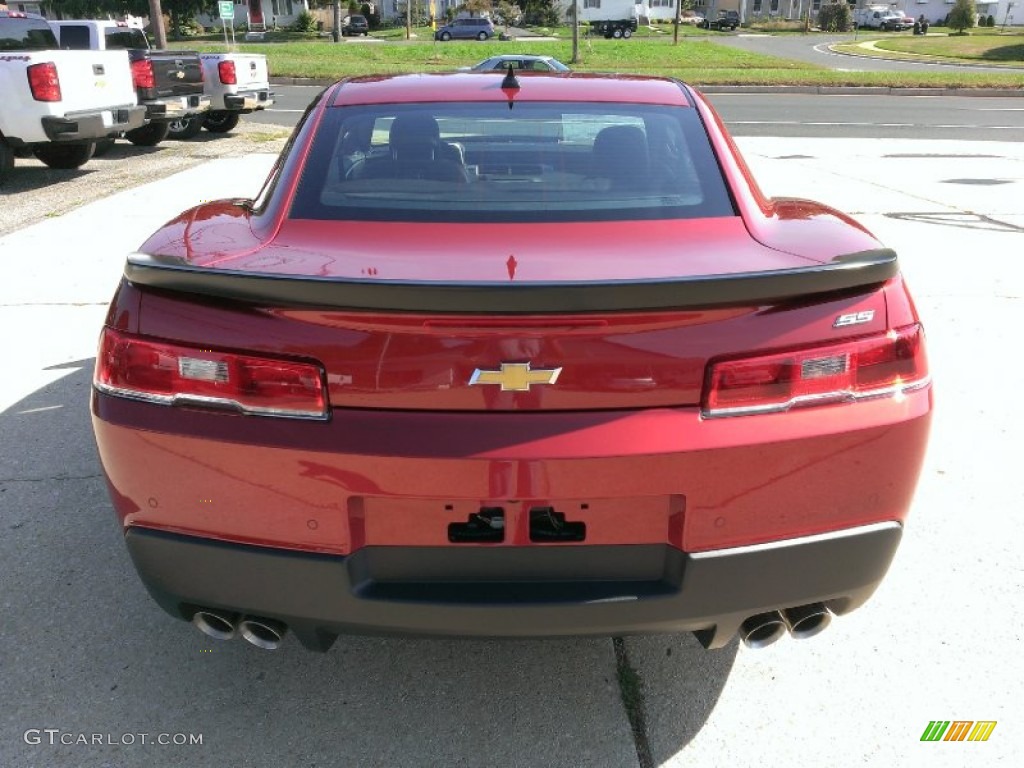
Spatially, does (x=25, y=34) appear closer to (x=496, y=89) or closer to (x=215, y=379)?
(x=496, y=89)

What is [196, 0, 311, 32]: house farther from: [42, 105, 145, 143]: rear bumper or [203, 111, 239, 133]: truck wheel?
[42, 105, 145, 143]: rear bumper

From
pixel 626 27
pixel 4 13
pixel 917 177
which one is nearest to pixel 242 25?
pixel 626 27

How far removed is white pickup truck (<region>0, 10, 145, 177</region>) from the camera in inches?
350

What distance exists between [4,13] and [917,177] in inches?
454

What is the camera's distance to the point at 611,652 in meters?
2.52

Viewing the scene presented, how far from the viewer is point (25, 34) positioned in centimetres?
1055

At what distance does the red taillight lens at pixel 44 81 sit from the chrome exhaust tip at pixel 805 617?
9486 mm

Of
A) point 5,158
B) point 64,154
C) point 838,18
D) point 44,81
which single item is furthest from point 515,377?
point 838,18

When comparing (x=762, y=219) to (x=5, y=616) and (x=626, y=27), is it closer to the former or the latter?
(x=5, y=616)

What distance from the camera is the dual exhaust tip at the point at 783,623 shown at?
2031mm

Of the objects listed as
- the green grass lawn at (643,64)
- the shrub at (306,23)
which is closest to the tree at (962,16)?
the green grass lawn at (643,64)

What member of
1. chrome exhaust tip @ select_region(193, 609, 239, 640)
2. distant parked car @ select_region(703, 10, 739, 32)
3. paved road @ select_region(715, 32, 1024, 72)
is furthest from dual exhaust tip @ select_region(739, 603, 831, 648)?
distant parked car @ select_region(703, 10, 739, 32)

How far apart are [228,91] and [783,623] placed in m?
12.8

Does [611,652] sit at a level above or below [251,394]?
below
